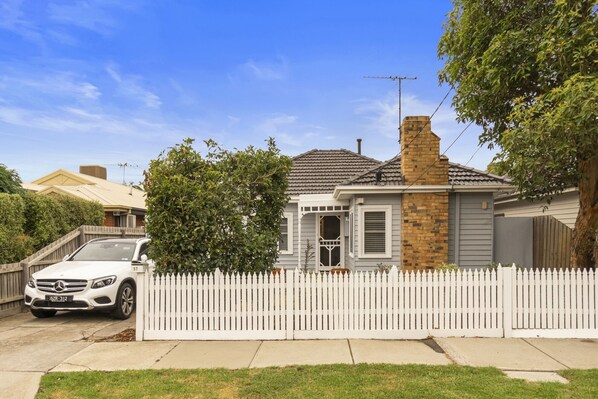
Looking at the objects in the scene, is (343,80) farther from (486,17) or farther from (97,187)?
(97,187)

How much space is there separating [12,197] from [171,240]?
5.70 meters

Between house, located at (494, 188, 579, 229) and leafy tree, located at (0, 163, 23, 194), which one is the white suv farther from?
house, located at (494, 188, 579, 229)

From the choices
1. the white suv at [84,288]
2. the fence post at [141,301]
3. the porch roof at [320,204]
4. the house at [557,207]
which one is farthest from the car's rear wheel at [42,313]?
the house at [557,207]

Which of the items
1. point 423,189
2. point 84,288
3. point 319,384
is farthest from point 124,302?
point 423,189

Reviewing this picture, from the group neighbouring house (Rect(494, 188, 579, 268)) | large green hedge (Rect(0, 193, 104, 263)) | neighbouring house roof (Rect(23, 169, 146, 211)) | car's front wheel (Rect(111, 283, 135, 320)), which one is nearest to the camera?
car's front wheel (Rect(111, 283, 135, 320))

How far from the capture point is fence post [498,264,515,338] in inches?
257

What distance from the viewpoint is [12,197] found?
9.66 meters

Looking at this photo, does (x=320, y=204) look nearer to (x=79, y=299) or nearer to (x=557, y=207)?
(x=79, y=299)

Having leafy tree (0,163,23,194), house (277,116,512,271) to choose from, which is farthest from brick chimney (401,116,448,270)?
leafy tree (0,163,23,194)

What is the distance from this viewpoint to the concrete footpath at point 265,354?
520 centimetres

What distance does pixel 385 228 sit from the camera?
423 inches

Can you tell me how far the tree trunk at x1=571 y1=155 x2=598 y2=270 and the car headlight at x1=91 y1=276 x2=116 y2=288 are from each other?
873 cm

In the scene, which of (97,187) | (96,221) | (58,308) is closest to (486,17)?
(58,308)

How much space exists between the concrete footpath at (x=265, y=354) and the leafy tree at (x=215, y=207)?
1361 millimetres
